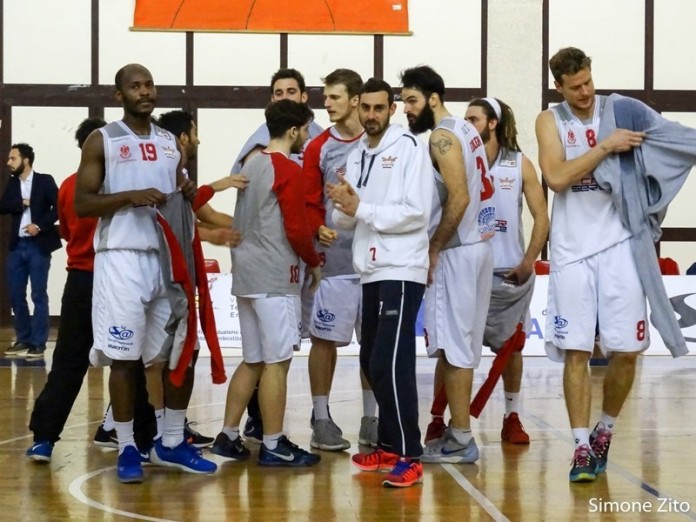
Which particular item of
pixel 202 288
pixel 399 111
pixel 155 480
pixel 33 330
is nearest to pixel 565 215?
pixel 202 288

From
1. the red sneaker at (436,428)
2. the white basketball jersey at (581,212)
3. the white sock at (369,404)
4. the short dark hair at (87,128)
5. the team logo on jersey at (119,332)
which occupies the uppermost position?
the short dark hair at (87,128)

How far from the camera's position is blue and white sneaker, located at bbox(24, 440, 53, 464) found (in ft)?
22.7

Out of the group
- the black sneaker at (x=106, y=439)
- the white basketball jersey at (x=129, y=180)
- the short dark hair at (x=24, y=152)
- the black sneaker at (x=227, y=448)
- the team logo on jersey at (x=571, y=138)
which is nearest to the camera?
the white basketball jersey at (x=129, y=180)

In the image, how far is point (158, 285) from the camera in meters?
6.54

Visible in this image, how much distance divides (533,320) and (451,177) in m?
6.61

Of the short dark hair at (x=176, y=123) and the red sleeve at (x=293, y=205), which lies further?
the short dark hair at (x=176, y=123)

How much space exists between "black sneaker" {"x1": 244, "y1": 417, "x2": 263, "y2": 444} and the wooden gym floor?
0.23 meters

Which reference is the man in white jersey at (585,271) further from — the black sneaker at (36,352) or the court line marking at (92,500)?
the black sneaker at (36,352)

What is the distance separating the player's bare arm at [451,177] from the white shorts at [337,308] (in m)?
0.79

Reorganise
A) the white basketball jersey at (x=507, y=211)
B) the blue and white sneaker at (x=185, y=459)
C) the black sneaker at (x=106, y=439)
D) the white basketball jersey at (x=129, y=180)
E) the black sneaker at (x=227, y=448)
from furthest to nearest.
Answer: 1. the white basketball jersey at (x=507, y=211)
2. the black sneaker at (x=106, y=439)
3. the black sneaker at (x=227, y=448)
4. the blue and white sneaker at (x=185, y=459)
5. the white basketball jersey at (x=129, y=180)

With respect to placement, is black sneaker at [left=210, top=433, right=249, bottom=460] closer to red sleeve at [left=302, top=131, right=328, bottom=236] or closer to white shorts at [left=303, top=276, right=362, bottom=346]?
white shorts at [left=303, top=276, right=362, bottom=346]

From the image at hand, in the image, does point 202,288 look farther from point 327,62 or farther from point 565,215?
point 327,62

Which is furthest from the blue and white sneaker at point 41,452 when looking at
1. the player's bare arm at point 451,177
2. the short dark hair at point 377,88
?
the short dark hair at point 377,88

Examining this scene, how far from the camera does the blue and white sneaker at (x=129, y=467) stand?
21.0 ft
